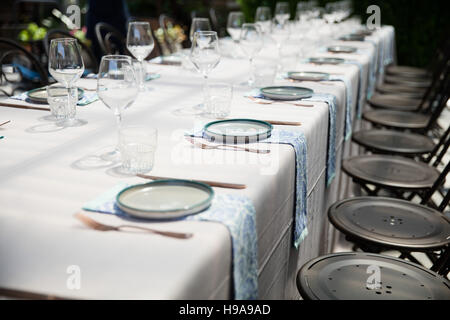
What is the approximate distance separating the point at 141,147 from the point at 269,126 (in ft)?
1.52

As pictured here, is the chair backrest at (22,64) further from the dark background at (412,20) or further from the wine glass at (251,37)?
the dark background at (412,20)

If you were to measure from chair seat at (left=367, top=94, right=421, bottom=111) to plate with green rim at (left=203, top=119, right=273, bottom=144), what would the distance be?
2255 mm

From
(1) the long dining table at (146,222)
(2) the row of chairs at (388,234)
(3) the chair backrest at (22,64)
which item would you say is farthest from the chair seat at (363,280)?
(3) the chair backrest at (22,64)

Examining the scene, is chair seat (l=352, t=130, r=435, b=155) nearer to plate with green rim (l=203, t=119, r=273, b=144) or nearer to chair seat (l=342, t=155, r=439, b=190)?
chair seat (l=342, t=155, r=439, b=190)

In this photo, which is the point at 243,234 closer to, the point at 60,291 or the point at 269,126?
the point at 60,291

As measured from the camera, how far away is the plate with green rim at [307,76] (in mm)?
2387

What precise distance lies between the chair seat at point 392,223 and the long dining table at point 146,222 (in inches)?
6.0

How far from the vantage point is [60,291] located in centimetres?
78

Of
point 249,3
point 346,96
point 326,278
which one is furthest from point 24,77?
point 249,3

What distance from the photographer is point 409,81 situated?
4723 millimetres

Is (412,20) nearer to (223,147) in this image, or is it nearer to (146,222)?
(223,147)

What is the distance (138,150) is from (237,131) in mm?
397
